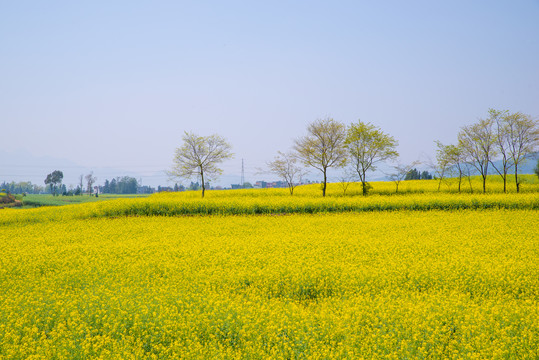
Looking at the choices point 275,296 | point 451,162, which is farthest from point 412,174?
point 275,296

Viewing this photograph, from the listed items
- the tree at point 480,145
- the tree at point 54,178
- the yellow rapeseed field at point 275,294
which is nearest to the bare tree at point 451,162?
the tree at point 480,145

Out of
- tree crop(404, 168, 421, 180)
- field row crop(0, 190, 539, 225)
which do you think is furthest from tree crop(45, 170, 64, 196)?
tree crop(404, 168, 421, 180)

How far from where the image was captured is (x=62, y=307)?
712 cm

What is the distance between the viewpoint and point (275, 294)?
823 centimetres

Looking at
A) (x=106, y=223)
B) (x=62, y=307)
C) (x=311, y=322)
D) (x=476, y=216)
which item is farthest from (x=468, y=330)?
(x=106, y=223)

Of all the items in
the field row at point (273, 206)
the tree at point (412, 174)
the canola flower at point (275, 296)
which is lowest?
the canola flower at point (275, 296)

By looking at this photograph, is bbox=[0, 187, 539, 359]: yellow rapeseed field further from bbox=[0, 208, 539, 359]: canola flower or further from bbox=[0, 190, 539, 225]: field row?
bbox=[0, 190, 539, 225]: field row

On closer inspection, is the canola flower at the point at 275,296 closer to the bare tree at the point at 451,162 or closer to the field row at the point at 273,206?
the field row at the point at 273,206

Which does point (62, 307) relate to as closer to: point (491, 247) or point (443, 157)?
point (491, 247)

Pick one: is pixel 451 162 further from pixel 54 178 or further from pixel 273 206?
pixel 54 178

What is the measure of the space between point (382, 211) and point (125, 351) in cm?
2275

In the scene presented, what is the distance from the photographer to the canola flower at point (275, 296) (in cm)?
550

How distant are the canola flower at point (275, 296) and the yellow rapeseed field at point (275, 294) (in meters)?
0.04

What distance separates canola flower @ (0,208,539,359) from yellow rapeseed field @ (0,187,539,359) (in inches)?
1.4
